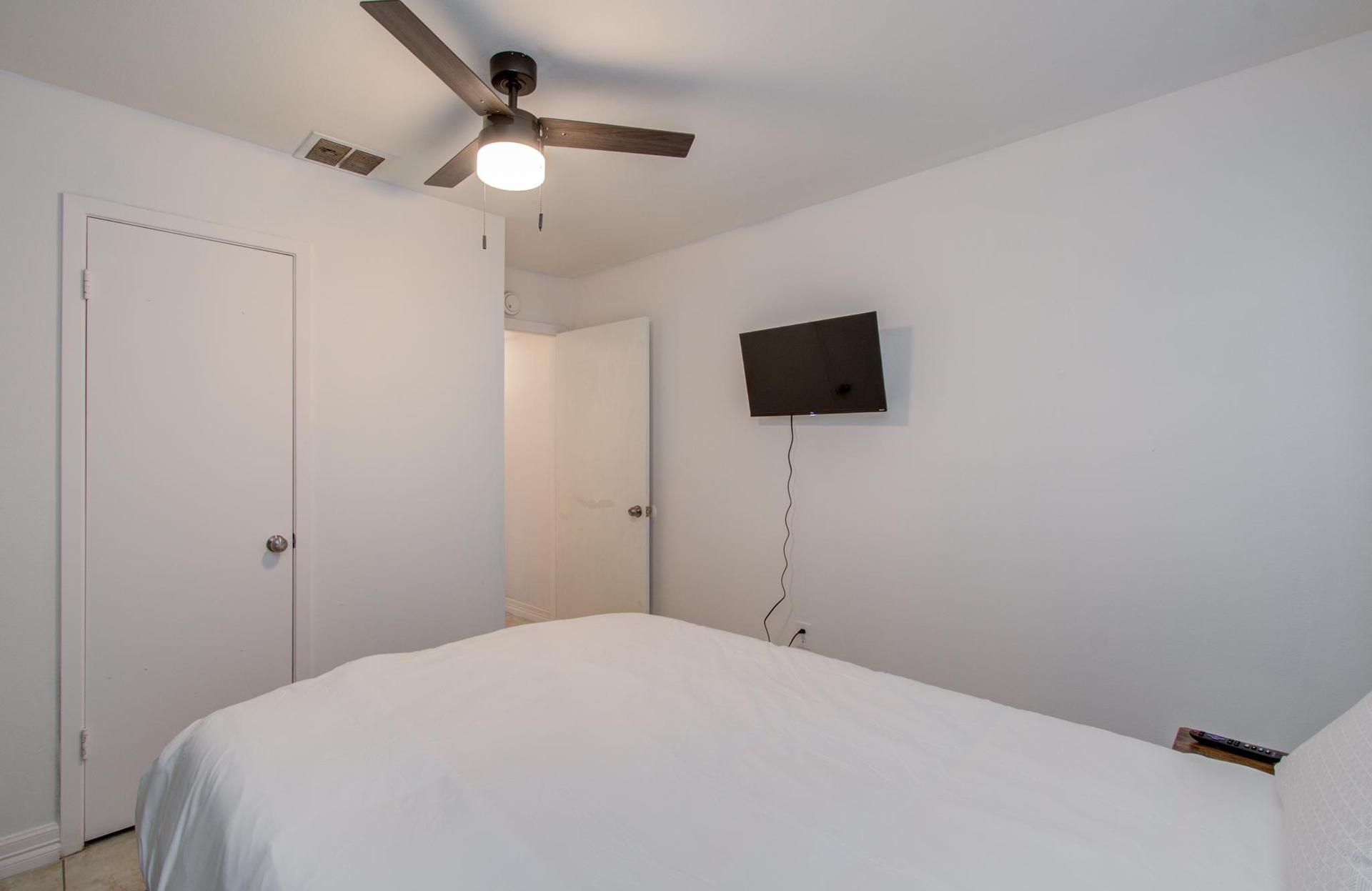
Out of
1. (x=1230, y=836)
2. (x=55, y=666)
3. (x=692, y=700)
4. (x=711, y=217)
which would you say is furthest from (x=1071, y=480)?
(x=55, y=666)

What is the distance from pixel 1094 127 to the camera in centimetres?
213

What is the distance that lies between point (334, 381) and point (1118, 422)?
118 inches

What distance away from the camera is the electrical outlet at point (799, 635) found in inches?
116

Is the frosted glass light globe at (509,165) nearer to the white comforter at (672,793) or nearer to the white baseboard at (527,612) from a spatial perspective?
the white comforter at (672,793)

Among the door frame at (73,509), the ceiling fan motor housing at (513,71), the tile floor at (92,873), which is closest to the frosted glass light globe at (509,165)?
the ceiling fan motor housing at (513,71)

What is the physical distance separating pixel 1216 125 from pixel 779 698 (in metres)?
2.19

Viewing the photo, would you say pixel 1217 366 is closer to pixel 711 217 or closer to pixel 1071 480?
pixel 1071 480

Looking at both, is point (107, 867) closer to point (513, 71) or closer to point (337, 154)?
point (337, 154)

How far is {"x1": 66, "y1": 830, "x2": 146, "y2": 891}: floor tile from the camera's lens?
6.16 feet

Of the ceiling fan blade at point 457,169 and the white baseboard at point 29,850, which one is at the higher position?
the ceiling fan blade at point 457,169

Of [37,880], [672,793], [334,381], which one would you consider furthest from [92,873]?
[672,793]

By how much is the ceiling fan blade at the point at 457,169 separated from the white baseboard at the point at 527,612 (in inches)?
120

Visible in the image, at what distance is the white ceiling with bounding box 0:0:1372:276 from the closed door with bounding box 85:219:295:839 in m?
0.60

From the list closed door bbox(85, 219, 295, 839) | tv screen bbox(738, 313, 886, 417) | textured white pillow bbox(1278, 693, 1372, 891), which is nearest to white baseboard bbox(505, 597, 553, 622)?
closed door bbox(85, 219, 295, 839)
